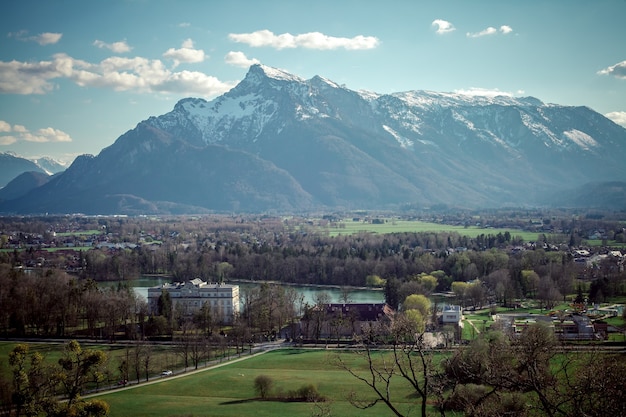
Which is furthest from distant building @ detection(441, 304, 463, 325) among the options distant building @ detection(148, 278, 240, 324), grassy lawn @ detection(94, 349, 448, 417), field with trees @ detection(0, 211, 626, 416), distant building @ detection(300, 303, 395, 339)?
distant building @ detection(148, 278, 240, 324)

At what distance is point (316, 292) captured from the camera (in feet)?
234

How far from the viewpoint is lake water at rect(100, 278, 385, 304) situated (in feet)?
211

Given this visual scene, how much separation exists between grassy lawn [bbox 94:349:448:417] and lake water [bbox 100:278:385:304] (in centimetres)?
2456

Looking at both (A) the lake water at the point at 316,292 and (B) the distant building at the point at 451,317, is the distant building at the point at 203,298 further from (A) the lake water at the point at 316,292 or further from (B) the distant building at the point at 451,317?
(B) the distant building at the point at 451,317

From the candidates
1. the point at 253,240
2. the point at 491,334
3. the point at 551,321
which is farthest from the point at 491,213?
the point at 491,334

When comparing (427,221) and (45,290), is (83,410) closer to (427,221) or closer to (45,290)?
(45,290)

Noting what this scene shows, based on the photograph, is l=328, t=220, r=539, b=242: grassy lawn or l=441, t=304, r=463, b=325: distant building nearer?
l=441, t=304, r=463, b=325: distant building

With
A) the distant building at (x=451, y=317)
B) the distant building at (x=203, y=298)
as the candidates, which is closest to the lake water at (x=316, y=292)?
the distant building at (x=203, y=298)

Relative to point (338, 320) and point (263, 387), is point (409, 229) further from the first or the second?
point (263, 387)

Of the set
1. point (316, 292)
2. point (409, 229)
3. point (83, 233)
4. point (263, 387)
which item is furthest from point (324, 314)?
point (83, 233)

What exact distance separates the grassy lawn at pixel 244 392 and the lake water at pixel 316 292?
24563 mm

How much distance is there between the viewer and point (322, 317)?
47375mm

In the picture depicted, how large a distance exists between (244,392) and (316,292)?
39.9m

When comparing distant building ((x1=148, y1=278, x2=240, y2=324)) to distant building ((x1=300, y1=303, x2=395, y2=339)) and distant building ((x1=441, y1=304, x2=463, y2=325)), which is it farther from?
distant building ((x1=441, y1=304, x2=463, y2=325))
